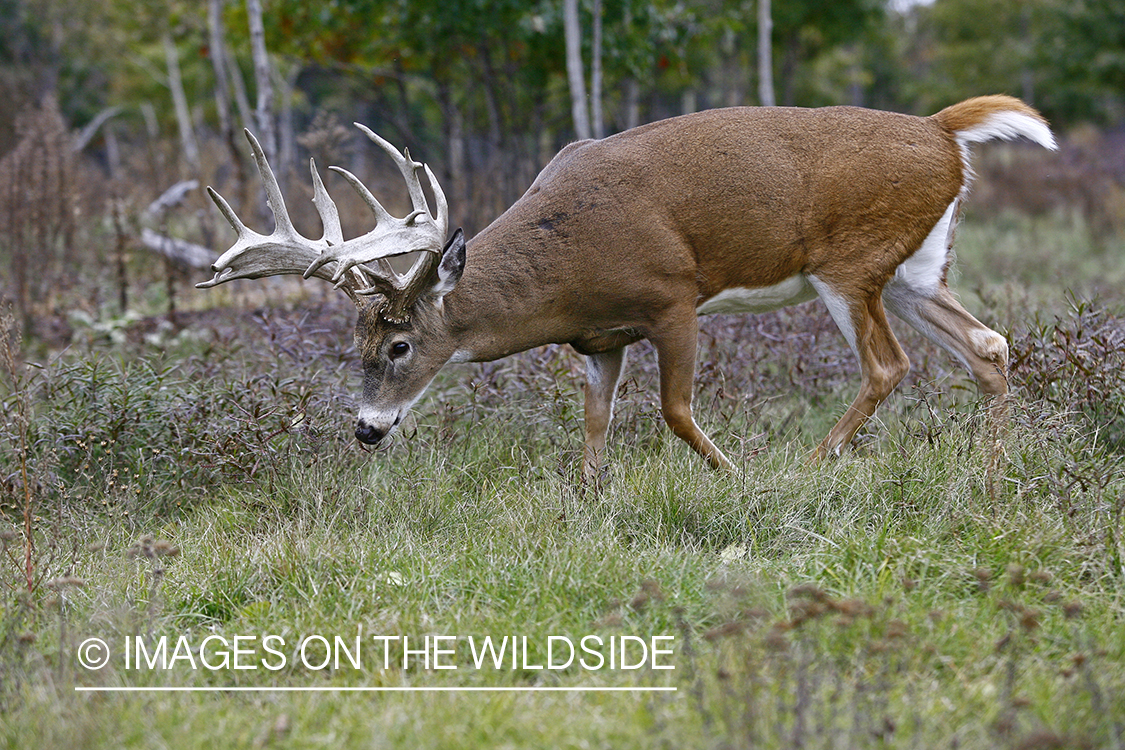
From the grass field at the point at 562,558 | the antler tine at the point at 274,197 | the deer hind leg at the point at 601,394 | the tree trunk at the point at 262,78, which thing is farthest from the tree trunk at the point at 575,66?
the antler tine at the point at 274,197

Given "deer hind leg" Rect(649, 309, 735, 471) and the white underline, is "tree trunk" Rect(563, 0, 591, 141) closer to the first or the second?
"deer hind leg" Rect(649, 309, 735, 471)

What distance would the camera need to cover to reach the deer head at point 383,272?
4.03 metres

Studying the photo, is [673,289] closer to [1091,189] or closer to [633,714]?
[633,714]

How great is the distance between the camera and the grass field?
2623 millimetres

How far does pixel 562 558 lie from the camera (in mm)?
3457

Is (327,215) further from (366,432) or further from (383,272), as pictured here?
(366,432)

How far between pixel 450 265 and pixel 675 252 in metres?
0.94

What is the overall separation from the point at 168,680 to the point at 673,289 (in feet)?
8.03

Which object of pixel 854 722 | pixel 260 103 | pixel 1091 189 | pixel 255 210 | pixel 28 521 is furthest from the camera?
pixel 1091 189

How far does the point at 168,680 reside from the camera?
2.90 m

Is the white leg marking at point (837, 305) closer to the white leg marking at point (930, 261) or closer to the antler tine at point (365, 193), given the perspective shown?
the white leg marking at point (930, 261)

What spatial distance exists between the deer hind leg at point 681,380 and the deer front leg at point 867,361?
1.66 feet

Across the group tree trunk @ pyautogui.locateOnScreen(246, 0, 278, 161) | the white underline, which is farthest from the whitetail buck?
tree trunk @ pyautogui.locateOnScreen(246, 0, 278, 161)

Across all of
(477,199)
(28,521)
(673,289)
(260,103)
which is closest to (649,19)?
(477,199)
